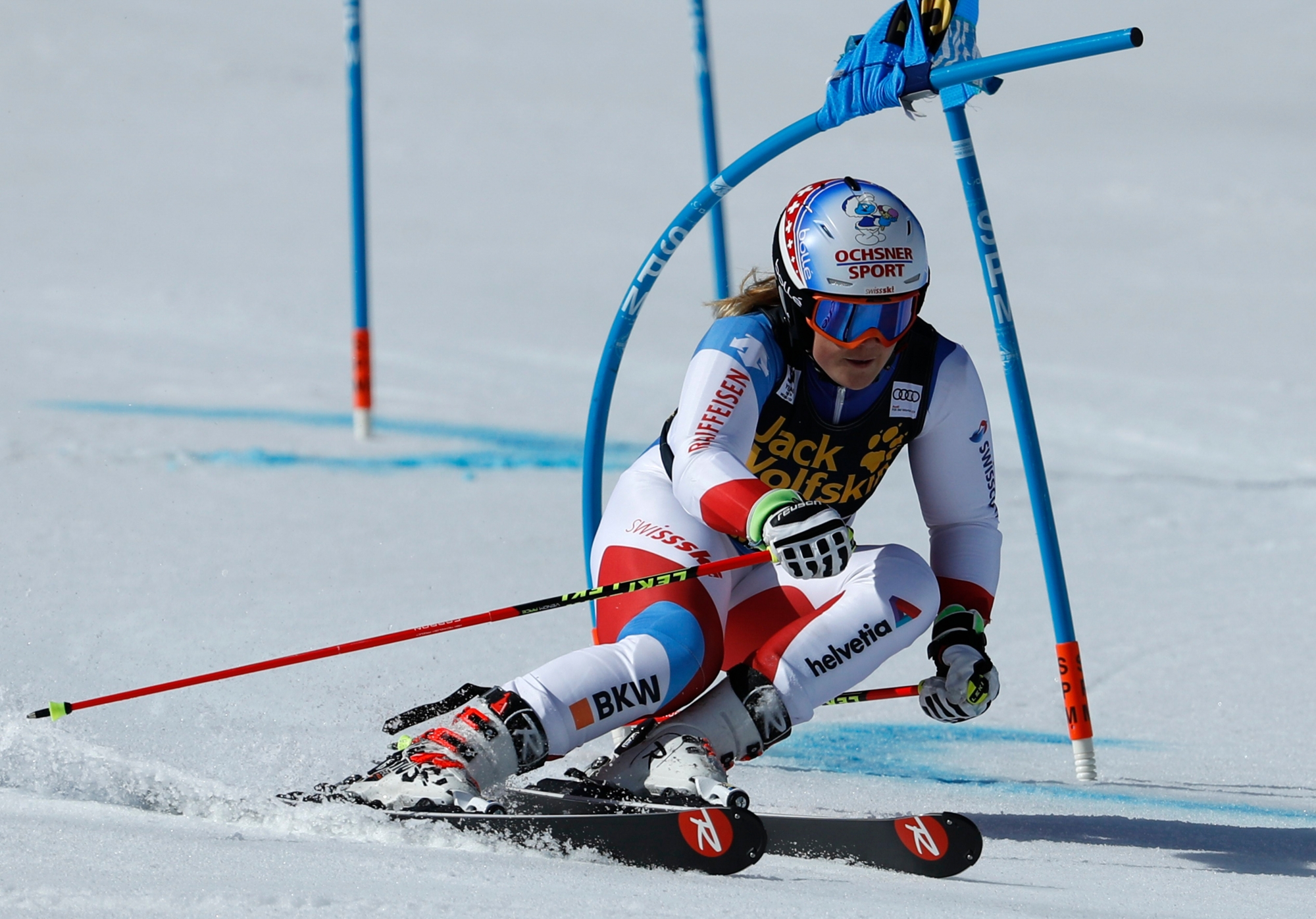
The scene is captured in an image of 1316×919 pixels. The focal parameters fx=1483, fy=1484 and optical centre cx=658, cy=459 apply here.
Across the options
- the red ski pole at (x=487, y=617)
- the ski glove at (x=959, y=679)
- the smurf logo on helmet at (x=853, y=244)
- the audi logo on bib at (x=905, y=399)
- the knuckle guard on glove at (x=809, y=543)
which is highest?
the smurf logo on helmet at (x=853, y=244)

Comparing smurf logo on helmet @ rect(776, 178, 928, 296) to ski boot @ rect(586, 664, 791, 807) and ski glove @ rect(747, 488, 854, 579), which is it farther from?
→ ski boot @ rect(586, 664, 791, 807)

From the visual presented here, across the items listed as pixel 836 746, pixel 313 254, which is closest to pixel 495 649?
pixel 836 746

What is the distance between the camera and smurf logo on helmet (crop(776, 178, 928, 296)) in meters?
3.33

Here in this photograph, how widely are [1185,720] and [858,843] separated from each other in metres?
2.62

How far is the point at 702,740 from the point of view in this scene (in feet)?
10.3

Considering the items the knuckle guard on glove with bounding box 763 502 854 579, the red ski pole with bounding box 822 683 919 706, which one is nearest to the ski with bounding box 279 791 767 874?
the knuckle guard on glove with bounding box 763 502 854 579

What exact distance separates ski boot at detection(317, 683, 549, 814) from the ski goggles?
43.6 inches

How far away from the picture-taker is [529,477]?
886 centimetres

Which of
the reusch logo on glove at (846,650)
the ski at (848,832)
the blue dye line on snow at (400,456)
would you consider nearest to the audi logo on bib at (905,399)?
the reusch logo on glove at (846,650)

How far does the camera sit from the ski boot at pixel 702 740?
3043mm

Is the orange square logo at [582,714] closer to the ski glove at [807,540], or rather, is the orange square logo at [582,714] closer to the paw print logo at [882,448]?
the ski glove at [807,540]

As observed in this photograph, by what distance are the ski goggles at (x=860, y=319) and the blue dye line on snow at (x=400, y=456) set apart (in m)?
5.62

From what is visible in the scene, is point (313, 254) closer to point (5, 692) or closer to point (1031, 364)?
point (1031, 364)

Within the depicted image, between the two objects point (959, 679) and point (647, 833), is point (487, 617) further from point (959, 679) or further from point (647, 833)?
point (959, 679)
